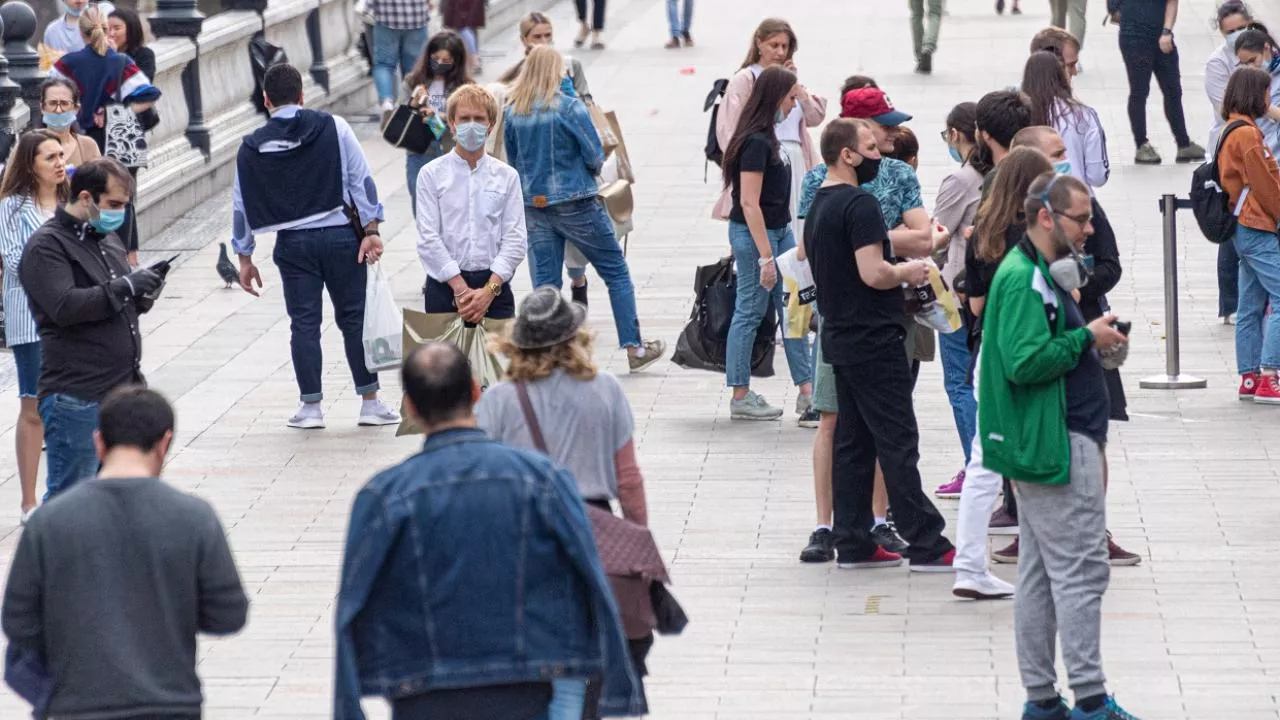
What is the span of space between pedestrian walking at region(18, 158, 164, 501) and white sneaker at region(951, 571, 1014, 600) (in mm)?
→ 3056

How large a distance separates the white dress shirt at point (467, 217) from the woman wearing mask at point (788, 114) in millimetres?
1139

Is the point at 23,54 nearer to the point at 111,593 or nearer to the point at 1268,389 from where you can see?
the point at 1268,389

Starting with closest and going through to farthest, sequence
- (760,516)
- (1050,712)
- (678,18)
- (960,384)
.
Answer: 1. (1050,712)
2. (960,384)
3. (760,516)
4. (678,18)

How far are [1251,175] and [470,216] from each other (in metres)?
3.76

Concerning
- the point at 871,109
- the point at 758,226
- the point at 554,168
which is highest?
the point at 871,109

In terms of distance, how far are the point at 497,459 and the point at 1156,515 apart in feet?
15.5

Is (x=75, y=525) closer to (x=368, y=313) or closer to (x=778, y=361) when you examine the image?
(x=368, y=313)

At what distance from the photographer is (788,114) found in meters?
10.1

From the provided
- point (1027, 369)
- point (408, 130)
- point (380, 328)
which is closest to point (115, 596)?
point (1027, 369)

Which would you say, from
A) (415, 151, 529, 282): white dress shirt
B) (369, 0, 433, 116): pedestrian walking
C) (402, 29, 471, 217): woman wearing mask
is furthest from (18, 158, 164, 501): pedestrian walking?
(369, 0, 433, 116): pedestrian walking

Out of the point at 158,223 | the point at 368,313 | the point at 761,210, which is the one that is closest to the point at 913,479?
the point at 761,210

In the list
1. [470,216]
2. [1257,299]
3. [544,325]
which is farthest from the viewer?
[1257,299]

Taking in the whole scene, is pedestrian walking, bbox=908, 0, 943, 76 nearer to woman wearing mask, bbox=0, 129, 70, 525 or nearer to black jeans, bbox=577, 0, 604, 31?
black jeans, bbox=577, 0, 604, 31

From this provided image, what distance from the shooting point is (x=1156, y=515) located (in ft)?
28.1
